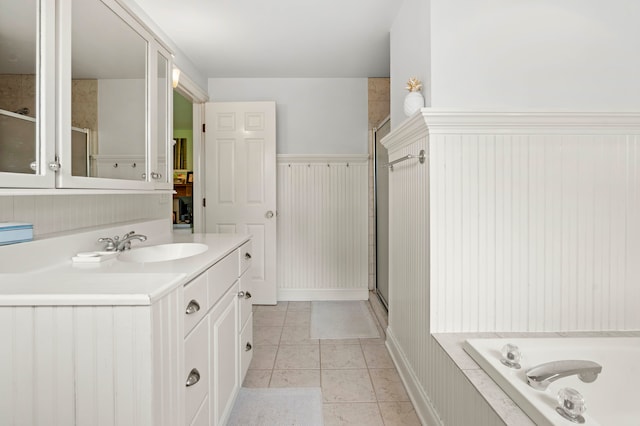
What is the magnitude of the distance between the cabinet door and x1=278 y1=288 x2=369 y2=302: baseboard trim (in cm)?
183

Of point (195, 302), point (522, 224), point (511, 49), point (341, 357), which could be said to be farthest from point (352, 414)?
point (511, 49)

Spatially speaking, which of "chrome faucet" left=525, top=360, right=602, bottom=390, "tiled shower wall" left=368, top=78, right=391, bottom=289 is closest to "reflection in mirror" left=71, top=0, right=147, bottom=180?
"chrome faucet" left=525, top=360, right=602, bottom=390

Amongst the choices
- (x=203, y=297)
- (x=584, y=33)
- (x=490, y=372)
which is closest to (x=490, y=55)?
(x=584, y=33)

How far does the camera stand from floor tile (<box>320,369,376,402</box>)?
6.01 feet

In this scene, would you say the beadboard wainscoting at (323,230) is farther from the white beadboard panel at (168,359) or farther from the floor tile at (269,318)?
the white beadboard panel at (168,359)

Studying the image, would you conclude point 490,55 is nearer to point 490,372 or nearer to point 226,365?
point 490,372

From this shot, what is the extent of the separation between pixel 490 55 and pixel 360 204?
2.12 m

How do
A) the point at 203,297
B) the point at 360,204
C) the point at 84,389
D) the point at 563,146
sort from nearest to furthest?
the point at 84,389
the point at 203,297
the point at 563,146
the point at 360,204

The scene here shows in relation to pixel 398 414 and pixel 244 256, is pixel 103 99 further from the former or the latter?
pixel 398 414

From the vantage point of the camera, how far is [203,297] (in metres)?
1.22

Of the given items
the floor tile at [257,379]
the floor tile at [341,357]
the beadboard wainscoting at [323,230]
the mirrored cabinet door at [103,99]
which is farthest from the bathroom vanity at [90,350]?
the beadboard wainscoting at [323,230]

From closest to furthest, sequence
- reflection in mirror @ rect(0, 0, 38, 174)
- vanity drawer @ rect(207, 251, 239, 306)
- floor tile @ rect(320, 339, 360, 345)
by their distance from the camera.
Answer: reflection in mirror @ rect(0, 0, 38, 174), vanity drawer @ rect(207, 251, 239, 306), floor tile @ rect(320, 339, 360, 345)

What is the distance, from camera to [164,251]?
1.72m

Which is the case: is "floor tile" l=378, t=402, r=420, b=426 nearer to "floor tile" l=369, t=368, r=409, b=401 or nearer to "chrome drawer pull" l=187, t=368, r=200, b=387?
"floor tile" l=369, t=368, r=409, b=401
